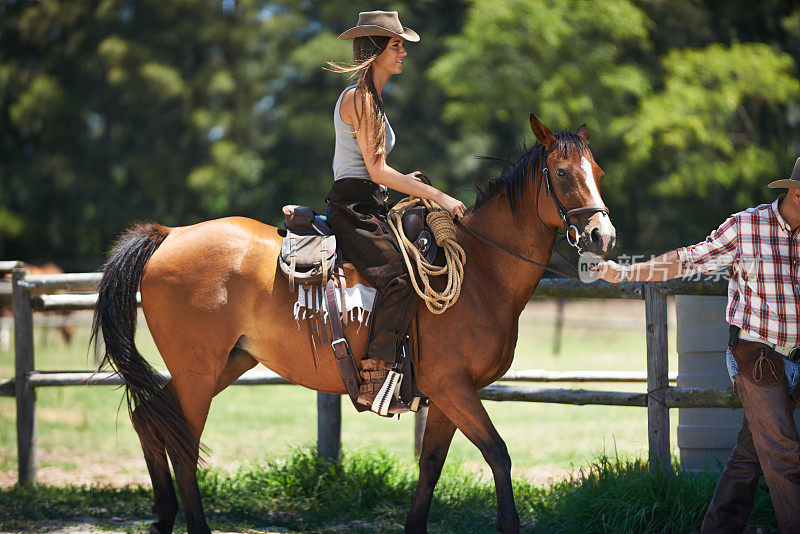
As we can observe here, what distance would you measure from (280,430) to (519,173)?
525 cm

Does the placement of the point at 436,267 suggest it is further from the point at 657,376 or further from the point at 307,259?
the point at 657,376

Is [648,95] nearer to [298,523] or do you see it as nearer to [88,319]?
[88,319]

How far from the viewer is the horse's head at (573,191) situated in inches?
140

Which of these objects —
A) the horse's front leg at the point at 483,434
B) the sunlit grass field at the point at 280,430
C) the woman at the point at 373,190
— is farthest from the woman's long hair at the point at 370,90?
the sunlit grass field at the point at 280,430

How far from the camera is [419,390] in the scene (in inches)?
160

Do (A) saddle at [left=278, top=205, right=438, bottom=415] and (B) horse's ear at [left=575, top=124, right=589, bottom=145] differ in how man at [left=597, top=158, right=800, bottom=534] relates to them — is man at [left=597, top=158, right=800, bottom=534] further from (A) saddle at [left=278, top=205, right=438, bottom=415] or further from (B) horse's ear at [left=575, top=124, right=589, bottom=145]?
(A) saddle at [left=278, top=205, right=438, bottom=415]

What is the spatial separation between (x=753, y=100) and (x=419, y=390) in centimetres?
1970

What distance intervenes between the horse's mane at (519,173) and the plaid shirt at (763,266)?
29.8 inches

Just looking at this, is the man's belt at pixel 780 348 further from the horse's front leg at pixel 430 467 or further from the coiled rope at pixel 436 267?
the horse's front leg at pixel 430 467

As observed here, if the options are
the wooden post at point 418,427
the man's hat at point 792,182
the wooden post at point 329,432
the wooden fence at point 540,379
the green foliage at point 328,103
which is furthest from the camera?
the green foliage at point 328,103

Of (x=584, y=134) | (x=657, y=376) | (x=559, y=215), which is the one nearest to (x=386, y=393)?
(x=559, y=215)

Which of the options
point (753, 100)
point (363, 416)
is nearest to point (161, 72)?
point (753, 100)

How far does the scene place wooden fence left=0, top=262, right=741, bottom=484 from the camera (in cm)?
463

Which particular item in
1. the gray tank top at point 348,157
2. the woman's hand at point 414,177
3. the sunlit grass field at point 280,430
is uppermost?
the gray tank top at point 348,157
